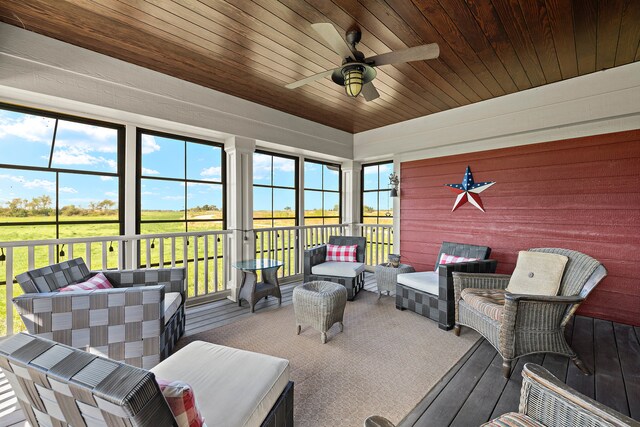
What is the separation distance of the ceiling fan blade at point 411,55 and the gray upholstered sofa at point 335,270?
259 cm

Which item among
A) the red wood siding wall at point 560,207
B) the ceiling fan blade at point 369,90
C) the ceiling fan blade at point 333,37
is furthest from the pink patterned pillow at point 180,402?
the red wood siding wall at point 560,207

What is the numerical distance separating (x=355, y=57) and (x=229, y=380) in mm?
2272

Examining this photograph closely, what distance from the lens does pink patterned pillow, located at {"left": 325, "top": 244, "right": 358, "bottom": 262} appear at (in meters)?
4.33

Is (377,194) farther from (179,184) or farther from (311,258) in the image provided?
(179,184)

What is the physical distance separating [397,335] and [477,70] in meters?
2.89

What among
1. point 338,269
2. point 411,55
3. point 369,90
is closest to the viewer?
point 411,55

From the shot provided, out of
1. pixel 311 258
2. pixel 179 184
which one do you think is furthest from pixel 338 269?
pixel 179 184

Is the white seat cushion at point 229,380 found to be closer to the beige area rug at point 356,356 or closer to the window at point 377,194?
the beige area rug at point 356,356

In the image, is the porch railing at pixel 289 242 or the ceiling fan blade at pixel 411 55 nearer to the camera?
the ceiling fan blade at pixel 411 55

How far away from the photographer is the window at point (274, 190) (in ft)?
15.3

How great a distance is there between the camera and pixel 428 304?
3.19 metres

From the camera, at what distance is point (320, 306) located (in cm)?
267

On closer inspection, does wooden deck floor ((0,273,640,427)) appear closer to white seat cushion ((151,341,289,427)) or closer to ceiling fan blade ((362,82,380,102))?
white seat cushion ((151,341,289,427))

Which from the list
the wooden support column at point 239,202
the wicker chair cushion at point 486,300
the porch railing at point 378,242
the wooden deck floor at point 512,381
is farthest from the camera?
the porch railing at point 378,242
